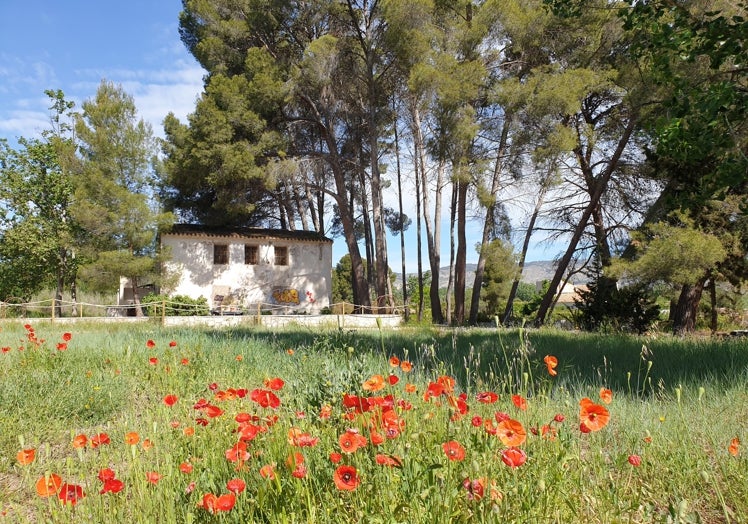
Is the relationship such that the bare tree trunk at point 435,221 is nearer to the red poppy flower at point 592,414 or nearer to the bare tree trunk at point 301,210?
the bare tree trunk at point 301,210

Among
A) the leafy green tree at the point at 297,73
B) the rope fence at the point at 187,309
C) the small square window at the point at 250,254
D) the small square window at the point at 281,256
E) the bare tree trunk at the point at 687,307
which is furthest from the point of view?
the small square window at the point at 281,256

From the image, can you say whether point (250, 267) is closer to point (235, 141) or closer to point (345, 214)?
point (345, 214)

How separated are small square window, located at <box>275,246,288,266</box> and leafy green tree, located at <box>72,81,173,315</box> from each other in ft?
16.2

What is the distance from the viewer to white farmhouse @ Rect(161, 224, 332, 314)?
20125 mm

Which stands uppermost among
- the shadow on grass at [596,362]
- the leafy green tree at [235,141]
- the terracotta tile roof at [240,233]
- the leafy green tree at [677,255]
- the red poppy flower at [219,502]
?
the leafy green tree at [235,141]

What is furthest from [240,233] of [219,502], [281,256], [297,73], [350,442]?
[219,502]

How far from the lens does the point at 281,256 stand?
22.3m

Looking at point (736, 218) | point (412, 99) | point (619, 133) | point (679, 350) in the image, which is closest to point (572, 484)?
point (679, 350)

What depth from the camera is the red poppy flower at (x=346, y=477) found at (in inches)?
49.9

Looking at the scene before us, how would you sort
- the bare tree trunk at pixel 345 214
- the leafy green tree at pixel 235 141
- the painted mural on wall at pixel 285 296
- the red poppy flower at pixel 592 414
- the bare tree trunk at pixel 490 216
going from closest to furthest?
the red poppy flower at pixel 592 414 < the bare tree trunk at pixel 490 216 < the leafy green tree at pixel 235 141 < the bare tree trunk at pixel 345 214 < the painted mural on wall at pixel 285 296

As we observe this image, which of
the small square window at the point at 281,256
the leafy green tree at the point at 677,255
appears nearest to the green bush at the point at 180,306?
the small square window at the point at 281,256

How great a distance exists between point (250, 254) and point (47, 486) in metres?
21.0

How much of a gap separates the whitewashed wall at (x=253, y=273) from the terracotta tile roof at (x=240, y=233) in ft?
0.61

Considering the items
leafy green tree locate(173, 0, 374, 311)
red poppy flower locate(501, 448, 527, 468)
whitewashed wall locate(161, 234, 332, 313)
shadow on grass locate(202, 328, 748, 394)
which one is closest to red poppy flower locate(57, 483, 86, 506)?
red poppy flower locate(501, 448, 527, 468)
